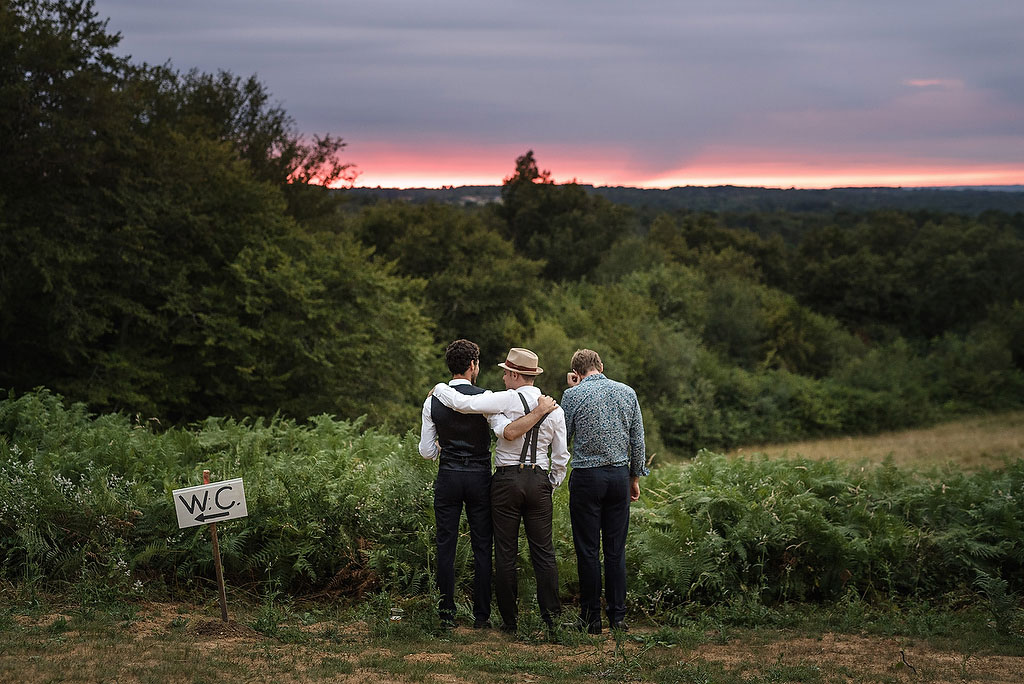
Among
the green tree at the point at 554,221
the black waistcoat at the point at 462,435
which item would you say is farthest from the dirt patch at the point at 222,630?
the green tree at the point at 554,221

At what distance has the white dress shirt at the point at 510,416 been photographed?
6891 mm

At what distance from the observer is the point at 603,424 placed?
723cm

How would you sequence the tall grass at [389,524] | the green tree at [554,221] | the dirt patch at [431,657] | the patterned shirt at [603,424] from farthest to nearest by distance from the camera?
the green tree at [554,221] < the tall grass at [389,524] < the patterned shirt at [603,424] < the dirt patch at [431,657]

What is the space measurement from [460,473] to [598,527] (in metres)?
1.27

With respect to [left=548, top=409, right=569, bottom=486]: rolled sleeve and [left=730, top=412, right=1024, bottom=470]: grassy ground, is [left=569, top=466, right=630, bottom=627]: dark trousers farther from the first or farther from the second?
[left=730, top=412, right=1024, bottom=470]: grassy ground

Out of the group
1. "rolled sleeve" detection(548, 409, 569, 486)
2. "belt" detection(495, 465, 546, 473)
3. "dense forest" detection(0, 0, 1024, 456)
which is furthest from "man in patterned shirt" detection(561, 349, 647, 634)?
"dense forest" detection(0, 0, 1024, 456)

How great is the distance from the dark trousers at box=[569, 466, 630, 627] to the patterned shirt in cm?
11

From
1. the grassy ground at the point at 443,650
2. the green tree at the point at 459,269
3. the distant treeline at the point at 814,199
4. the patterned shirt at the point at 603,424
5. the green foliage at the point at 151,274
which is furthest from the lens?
the distant treeline at the point at 814,199

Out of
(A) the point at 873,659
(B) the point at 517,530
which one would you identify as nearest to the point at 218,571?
(B) the point at 517,530

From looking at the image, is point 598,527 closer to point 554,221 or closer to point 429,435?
point 429,435

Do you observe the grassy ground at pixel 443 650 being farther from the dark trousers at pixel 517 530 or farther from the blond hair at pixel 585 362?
the blond hair at pixel 585 362

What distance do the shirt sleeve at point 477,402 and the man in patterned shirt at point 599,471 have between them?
662 millimetres

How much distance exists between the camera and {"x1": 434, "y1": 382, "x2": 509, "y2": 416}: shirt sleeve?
22.6ft

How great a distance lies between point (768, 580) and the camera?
355 inches
